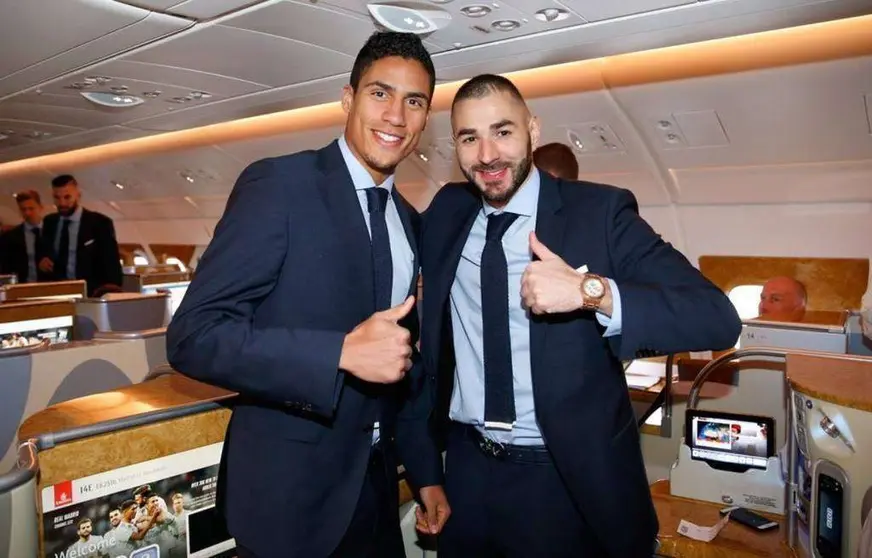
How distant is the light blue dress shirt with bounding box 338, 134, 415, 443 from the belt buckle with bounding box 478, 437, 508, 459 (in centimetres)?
33

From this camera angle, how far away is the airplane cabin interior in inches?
78.5

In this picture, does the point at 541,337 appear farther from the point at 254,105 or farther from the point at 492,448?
the point at 254,105

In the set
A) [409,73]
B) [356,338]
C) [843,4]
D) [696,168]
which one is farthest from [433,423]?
[696,168]

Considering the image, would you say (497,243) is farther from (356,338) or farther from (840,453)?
(840,453)

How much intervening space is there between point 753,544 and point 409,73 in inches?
81.8

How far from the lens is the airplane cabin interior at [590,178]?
1.99 m

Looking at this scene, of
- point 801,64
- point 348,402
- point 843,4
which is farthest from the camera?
point 801,64

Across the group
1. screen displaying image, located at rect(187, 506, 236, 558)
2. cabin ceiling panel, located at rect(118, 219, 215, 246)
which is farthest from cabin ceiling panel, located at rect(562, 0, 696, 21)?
cabin ceiling panel, located at rect(118, 219, 215, 246)

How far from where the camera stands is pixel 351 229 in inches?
63.6

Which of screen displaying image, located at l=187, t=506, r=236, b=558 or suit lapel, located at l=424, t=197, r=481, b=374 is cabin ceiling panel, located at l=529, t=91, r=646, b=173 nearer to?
suit lapel, located at l=424, t=197, r=481, b=374

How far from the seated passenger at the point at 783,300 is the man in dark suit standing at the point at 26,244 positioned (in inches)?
302

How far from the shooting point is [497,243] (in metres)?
1.92

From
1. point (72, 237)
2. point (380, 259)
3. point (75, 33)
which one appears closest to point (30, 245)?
point (72, 237)

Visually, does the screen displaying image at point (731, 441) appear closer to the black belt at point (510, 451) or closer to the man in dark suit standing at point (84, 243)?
the black belt at point (510, 451)
